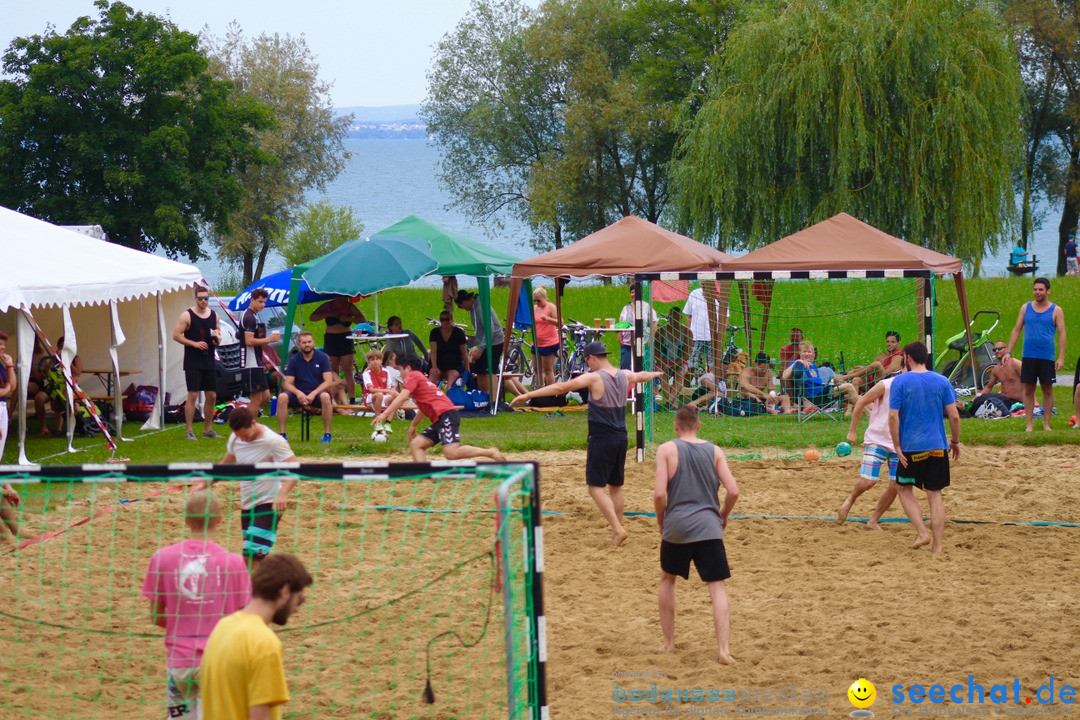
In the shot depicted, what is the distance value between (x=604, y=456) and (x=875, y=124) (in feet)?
52.7

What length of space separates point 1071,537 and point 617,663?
14.7 feet

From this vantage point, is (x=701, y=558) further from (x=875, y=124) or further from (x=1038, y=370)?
(x=875, y=124)

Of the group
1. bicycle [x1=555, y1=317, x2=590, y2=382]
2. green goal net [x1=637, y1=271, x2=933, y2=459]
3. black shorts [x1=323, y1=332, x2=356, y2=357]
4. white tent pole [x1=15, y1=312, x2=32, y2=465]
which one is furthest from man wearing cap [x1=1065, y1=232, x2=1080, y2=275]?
white tent pole [x1=15, y1=312, x2=32, y2=465]

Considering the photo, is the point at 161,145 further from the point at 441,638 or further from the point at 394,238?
the point at 441,638

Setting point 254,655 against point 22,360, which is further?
point 22,360

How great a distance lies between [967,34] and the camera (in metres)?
23.1

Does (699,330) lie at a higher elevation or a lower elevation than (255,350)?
higher

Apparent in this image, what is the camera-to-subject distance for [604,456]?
866 cm

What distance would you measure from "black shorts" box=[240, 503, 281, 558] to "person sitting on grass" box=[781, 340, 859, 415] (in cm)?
888

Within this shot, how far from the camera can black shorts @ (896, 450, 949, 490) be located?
8297mm

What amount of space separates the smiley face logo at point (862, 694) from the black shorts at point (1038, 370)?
8276 millimetres

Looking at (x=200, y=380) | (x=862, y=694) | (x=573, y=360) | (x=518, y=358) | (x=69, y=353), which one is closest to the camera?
(x=862, y=694)

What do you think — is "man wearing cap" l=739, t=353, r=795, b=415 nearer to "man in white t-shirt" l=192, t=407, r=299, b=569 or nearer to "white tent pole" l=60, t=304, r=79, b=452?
"white tent pole" l=60, t=304, r=79, b=452

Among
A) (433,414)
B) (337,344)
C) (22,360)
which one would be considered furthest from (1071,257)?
(22,360)
